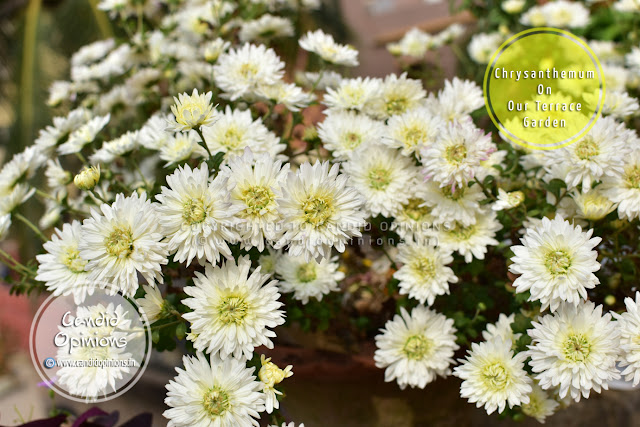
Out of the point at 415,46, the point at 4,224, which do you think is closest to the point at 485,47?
the point at 415,46

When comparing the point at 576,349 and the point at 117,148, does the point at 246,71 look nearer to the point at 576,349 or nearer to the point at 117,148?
the point at 117,148

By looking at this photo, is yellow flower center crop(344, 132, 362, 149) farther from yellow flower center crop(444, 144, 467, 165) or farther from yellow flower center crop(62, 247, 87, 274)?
yellow flower center crop(62, 247, 87, 274)

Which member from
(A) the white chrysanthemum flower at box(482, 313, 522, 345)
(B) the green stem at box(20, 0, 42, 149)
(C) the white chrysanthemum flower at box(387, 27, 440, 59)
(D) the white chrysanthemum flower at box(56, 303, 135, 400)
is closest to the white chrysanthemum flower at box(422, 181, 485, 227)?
(A) the white chrysanthemum flower at box(482, 313, 522, 345)

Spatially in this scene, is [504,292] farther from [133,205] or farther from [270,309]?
[133,205]

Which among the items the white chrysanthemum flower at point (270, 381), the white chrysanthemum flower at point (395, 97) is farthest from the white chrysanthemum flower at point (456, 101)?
the white chrysanthemum flower at point (270, 381)

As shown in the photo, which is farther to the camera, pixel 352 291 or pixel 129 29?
pixel 129 29

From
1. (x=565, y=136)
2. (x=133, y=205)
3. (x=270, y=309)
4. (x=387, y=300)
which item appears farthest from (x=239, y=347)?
(x=565, y=136)
